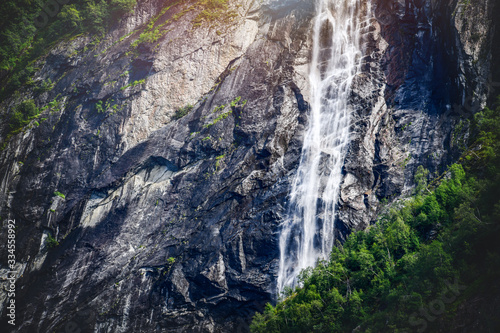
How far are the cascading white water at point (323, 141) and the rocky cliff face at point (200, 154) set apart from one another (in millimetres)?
1011

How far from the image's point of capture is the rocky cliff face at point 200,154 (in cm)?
3247

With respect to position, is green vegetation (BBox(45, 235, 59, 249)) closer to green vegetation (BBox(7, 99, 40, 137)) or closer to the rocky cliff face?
the rocky cliff face

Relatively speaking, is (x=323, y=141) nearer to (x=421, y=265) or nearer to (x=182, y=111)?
(x=421, y=265)

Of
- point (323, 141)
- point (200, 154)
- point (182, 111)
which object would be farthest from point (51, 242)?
point (323, 141)

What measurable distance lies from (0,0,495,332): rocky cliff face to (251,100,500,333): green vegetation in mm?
2843

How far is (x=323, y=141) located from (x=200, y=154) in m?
11.7

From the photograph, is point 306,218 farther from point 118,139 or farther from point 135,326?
point 118,139

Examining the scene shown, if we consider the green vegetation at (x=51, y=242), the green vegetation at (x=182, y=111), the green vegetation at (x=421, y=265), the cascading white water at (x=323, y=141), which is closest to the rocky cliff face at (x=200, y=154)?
the green vegetation at (x=182, y=111)

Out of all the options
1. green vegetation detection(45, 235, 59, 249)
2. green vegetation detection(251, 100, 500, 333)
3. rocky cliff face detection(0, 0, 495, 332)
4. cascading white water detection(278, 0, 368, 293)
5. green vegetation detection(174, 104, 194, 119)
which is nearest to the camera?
green vegetation detection(251, 100, 500, 333)

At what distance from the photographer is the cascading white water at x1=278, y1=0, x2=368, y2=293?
32.3m

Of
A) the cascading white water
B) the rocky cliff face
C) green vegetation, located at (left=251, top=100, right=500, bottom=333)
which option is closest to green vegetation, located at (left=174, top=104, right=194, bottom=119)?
the rocky cliff face

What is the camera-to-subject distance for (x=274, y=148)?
35.5m

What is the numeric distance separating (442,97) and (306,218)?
15527 millimetres

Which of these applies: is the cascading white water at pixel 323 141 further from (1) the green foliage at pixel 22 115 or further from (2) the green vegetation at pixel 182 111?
(1) the green foliage at pixel 22 115
